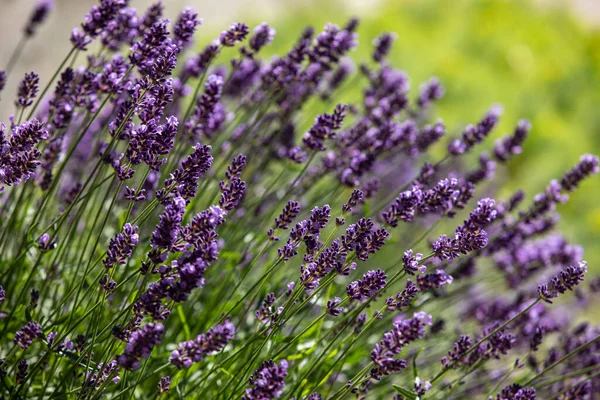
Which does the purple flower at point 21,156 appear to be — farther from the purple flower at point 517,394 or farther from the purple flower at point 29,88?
the purple flower at point 517,394

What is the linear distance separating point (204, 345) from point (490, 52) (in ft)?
20.0

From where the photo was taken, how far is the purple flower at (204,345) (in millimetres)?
1193

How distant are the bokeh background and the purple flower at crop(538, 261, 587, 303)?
3.43 m

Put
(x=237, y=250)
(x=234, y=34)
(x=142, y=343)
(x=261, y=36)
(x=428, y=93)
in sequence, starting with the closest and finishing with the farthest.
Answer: (x=142, y=343)
(x=234, y=34)
(x=261, y=36)
(x=237, y=250)
(x=428, y=93)

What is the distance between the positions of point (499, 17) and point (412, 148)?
5.35 m

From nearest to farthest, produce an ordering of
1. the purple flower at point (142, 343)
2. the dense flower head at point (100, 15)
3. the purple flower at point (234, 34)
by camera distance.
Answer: the purple flower at point (142, 343) → the dense flower head at point (100, 15) → the purple flower at point (234, 34)

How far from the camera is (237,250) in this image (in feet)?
7.97

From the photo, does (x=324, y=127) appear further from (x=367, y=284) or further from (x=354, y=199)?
(x=367, y=284)

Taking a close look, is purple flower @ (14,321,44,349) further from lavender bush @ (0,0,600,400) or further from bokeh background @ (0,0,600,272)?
bokeh background @ (0,0,600,272)

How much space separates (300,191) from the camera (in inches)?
94.3

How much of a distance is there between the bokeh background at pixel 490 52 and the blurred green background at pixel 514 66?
1 centimetres

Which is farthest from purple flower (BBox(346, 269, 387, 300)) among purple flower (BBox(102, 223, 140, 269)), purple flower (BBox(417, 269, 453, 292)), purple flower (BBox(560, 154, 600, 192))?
purple flower (BBox(560, 154, 600, 192))

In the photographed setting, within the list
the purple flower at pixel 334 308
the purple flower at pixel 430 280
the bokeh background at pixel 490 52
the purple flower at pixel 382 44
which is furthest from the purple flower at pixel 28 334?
the bokeh background at pixel 490 52

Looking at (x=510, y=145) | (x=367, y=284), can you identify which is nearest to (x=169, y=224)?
(x=367, y=284)
